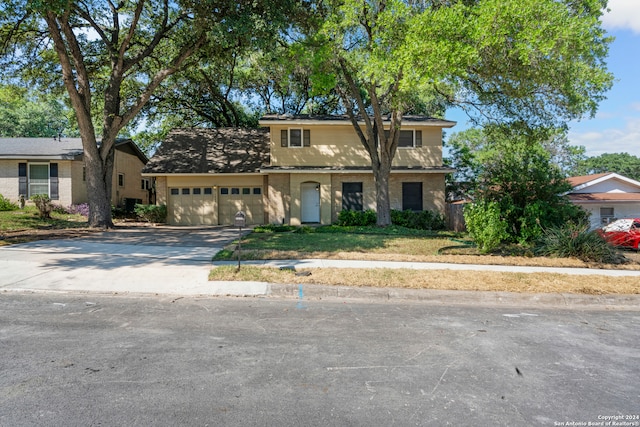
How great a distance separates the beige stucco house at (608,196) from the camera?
24109mm

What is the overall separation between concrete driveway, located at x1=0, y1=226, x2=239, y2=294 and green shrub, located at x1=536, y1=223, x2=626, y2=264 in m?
9.25

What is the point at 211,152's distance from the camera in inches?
912

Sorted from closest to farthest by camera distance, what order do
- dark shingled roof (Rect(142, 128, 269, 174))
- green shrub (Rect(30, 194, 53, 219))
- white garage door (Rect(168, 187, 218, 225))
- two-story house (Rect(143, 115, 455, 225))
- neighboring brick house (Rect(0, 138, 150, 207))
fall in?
1. green shrub (Rect(30, 194, 53, 219))
2. two-story house (Rect(143, 115, 455, 225))
3. dark shingled roof (Rect(142, 128, 269, 174))
4. white garage door (Rect(168, 187, 218, 225))
5. neighboring brick house (Rect(0, 138, 150, 207))

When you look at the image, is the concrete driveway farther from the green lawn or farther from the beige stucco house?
the beige stucco house

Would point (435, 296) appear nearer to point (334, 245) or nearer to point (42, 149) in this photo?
point (334, 245)

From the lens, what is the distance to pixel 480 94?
621 inches

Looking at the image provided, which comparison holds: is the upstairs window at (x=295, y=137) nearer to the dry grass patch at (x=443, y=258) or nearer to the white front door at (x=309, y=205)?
the white front door at (x=309, y=205)

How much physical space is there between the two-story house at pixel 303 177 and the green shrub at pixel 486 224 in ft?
32.3

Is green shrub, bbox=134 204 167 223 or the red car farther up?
green shrub, bbox=134 204 167 223

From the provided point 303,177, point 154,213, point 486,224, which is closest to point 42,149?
point 154,213

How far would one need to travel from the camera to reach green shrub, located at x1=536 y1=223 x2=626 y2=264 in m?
10.6

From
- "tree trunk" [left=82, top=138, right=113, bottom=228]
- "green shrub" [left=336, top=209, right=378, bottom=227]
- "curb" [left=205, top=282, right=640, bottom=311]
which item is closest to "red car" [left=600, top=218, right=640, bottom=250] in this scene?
"curb" [left=205, top=282, right=640, bottom=311]

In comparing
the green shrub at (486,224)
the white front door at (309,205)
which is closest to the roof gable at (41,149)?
the white front door at (309,205)

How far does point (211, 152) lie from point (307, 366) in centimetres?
2074
